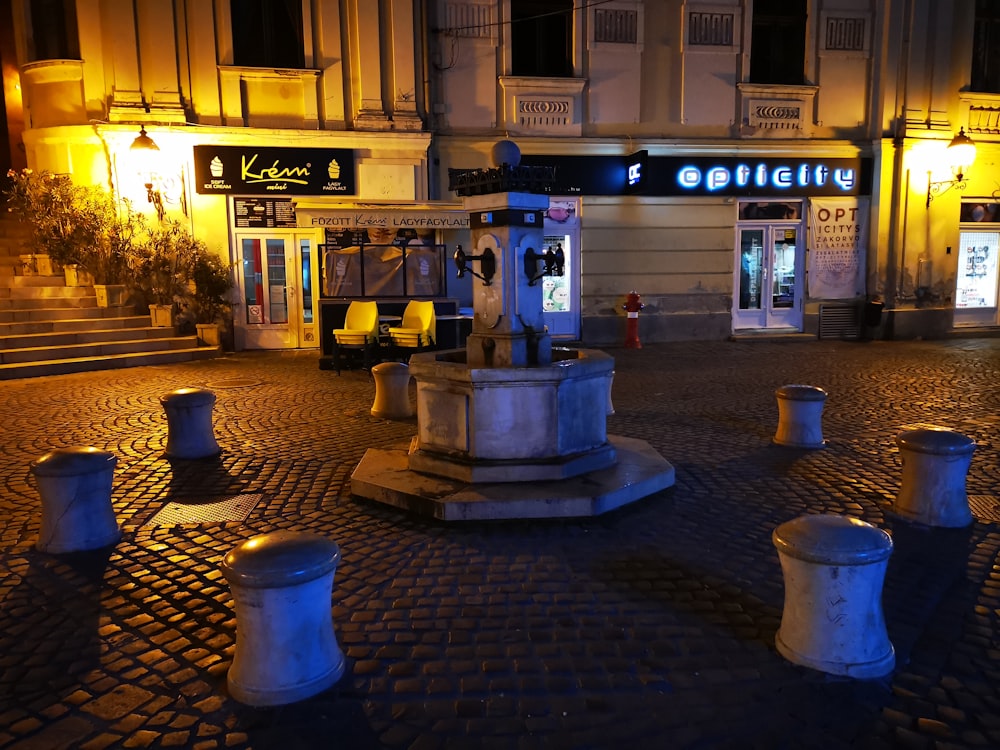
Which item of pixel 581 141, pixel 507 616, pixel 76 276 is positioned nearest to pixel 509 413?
pixel 507 616

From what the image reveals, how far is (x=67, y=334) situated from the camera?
521 inches

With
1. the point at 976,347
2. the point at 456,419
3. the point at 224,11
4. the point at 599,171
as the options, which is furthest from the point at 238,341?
the point at 976,347

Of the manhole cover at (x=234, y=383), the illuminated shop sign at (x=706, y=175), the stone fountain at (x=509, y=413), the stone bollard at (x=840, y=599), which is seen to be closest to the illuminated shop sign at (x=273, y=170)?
the illuminated shop sign at (x=706, y=175)

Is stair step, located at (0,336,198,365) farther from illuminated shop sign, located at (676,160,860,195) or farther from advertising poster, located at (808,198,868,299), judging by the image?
advertising poster, located at (808,198,868,299)

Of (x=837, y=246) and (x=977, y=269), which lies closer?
(x=837, y=246)

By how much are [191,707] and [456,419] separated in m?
3.14

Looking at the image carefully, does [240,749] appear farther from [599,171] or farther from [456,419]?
[599,171]

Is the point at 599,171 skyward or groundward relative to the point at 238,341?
skyward

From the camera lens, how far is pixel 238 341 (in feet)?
50.0

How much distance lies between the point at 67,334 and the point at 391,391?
25.2 ft

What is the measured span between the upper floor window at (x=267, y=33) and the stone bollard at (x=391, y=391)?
898cm

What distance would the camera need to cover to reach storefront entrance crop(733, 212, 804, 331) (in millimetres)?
17047

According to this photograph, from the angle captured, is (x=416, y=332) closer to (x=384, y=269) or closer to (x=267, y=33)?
(x=384, y=269)

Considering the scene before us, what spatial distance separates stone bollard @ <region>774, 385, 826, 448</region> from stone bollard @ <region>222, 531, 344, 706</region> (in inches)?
221
